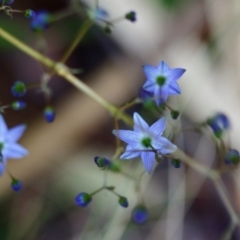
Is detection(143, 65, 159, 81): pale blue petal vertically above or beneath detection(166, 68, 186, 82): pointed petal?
beneath

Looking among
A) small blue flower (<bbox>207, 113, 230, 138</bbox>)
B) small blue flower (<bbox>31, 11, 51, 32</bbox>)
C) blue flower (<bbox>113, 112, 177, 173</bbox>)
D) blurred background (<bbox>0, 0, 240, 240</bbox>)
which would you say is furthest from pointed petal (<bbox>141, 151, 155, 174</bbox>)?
blurred background (<bbox>0, 0, 240, 240</bbox>)

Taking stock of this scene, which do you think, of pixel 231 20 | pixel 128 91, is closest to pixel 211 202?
pixel 128 91

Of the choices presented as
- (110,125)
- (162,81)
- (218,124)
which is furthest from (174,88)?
(110,125)

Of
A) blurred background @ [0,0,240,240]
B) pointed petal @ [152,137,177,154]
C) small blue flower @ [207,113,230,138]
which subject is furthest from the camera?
blurred background @ [0,0,240,240]

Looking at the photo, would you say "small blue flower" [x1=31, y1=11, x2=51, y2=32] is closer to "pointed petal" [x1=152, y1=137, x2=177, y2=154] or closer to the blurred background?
"pointed petal" [x1=152, y1=137, x2=177, y2=154]

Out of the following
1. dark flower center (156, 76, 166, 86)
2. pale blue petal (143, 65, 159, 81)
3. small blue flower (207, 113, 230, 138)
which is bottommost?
dark flower center (156, 76, 166, 86)

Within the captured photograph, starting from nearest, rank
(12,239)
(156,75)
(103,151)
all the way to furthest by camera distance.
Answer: (156,75)
(12,239)
(103,151)

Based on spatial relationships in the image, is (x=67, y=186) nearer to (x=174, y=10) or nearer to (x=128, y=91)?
(x=128, y=91)
